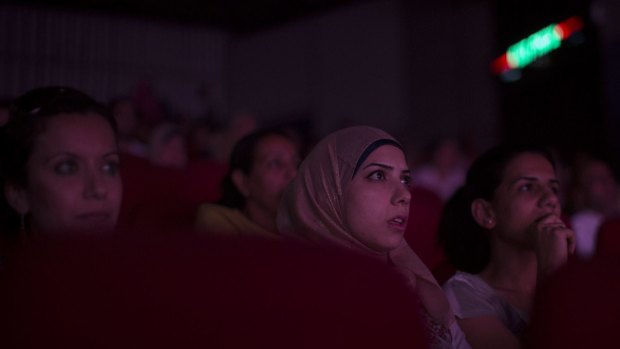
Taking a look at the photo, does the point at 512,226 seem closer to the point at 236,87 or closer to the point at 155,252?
the point at 155,252

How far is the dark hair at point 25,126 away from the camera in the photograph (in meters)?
1.22

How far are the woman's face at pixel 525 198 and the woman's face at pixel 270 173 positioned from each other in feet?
2.59

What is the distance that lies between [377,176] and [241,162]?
0.99 m

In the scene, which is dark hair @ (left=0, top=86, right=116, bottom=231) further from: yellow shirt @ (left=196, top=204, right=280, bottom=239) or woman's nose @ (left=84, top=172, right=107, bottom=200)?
yellow shirt @ (left=196, top=204, right=280, bottom=239)

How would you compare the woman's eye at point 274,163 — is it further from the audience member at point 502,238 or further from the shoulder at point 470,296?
the shoulder at point 470,296

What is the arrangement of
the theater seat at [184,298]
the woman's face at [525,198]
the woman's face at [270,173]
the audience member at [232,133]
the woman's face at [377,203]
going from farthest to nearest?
1. the audience member at [232,133]
2. the woman's face at [270,173]
3. the woman's face at [525,198]
4. the woman's face at [377,203]
5. the theater seat at [184,298]

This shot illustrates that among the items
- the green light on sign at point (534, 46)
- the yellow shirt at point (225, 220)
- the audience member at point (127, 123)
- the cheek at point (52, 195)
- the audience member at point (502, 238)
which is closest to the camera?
the cheek at point (52, 195)

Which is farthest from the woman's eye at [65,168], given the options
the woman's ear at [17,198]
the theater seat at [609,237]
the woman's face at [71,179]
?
the theater seat at [609,237]

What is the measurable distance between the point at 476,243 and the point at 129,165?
3.92 ft

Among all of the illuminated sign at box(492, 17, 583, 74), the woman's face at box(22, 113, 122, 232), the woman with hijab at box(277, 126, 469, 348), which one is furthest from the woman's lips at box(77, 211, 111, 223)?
the illuminated sign at box(492, 17, 583, 74)

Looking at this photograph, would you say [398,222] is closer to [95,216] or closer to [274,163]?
[95,216]

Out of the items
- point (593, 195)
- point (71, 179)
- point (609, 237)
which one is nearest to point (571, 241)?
point (609, 237)

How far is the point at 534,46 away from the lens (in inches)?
252

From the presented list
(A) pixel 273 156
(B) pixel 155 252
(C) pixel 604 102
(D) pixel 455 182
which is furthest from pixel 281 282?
(C) pixel 604 102
